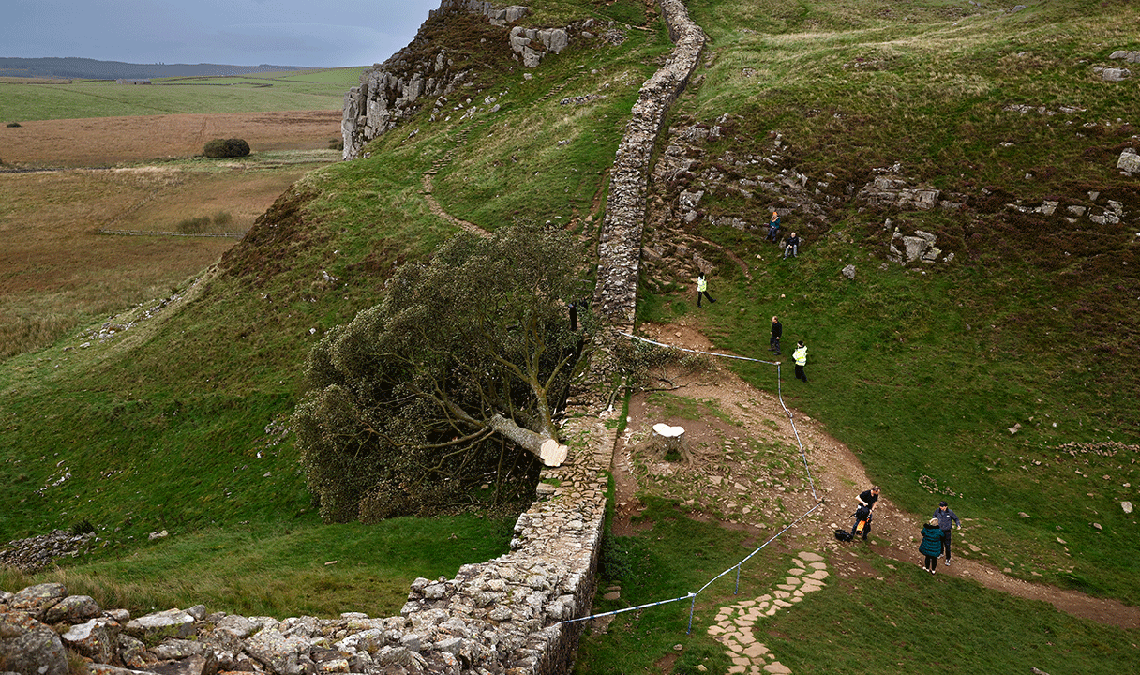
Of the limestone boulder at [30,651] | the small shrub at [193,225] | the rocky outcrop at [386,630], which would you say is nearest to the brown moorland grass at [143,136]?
the small shrub at [193,225]

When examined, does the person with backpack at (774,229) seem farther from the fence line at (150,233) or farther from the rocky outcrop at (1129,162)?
the fence line at (150,233)

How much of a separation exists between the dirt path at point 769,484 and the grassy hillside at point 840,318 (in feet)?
2.88

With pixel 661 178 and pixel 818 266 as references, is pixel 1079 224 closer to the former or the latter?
pixel 818 266

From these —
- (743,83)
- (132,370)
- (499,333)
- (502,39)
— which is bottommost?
(132,370)

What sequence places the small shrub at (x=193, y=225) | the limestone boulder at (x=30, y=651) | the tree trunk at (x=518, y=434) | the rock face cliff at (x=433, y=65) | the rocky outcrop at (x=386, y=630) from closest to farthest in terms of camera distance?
the limestone boulder at (x=30, y=651) → the rocky outcrop at (x=386, y=630) → the tree trunk at (x=518, y=434) → the rock face cliff at (x=433, y=65) → the small shrub at (x=193, y=225)

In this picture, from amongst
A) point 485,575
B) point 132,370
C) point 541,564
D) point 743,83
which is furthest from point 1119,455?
point 132,370

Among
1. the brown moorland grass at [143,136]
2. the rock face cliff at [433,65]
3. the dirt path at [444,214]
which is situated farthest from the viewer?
the brown moorland grass at [143,136]

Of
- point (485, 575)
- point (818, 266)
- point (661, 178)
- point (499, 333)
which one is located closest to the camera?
point (485, 575)

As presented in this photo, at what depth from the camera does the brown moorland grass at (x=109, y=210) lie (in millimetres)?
51750

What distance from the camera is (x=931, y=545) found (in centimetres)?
1750

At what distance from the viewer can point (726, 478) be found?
68.4ft

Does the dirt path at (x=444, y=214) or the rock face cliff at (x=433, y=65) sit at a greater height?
the rock face cliff at (x=433, y=65)

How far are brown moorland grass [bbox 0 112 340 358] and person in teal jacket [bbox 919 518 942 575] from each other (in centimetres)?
5871

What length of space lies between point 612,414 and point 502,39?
5715 centimetres
